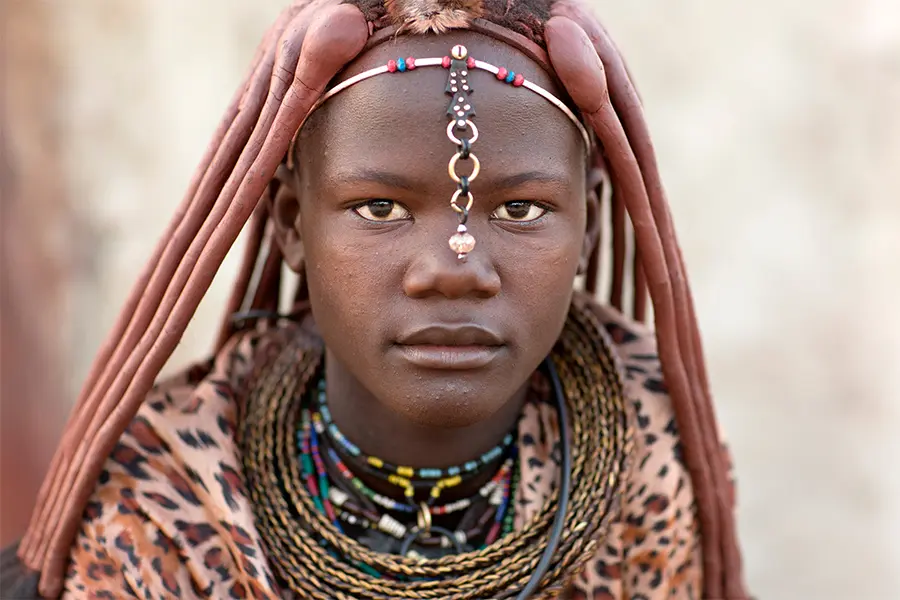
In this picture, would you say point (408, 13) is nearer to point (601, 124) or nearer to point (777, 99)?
point (601, 124)

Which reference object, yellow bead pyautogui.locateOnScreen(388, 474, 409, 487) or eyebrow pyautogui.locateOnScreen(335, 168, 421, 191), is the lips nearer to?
eyebrow pyautogui.locateOnScreen(335, 168, 421, 191)

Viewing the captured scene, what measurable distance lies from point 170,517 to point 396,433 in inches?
15.6

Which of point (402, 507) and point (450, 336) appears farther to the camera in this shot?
point (402, 507)

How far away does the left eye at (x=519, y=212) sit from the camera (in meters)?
1.52

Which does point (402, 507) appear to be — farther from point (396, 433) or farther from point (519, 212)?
point (519, 212)

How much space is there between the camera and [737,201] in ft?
9.86

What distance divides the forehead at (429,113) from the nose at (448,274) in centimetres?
12

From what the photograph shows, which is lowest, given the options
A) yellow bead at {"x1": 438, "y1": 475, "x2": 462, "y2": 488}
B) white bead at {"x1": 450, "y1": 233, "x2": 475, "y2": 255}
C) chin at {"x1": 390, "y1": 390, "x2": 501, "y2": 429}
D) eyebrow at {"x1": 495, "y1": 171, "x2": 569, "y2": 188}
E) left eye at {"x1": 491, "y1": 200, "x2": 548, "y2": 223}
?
yellow bead at {"x1": 438, "y1": 475, "x2": 462, "y2": 488}

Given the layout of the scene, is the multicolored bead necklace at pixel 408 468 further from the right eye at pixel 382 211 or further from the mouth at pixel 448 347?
the right eye at pixel 382 211

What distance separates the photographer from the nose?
1.43 m

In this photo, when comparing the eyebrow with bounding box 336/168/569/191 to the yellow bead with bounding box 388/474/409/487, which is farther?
the yellow bead with bounding box 388/474/409/487

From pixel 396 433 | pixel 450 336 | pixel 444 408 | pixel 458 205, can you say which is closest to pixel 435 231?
pixel 458 205

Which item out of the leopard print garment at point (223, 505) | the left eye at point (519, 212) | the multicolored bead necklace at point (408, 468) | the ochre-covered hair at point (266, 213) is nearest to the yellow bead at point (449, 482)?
the multicolored bead necklace at point (408, 468)

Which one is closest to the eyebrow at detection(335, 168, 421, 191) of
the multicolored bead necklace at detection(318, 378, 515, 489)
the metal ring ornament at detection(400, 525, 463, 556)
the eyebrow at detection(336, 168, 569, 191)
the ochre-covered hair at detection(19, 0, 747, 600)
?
the eyebrow at detection(336, 168, 569, 191)
